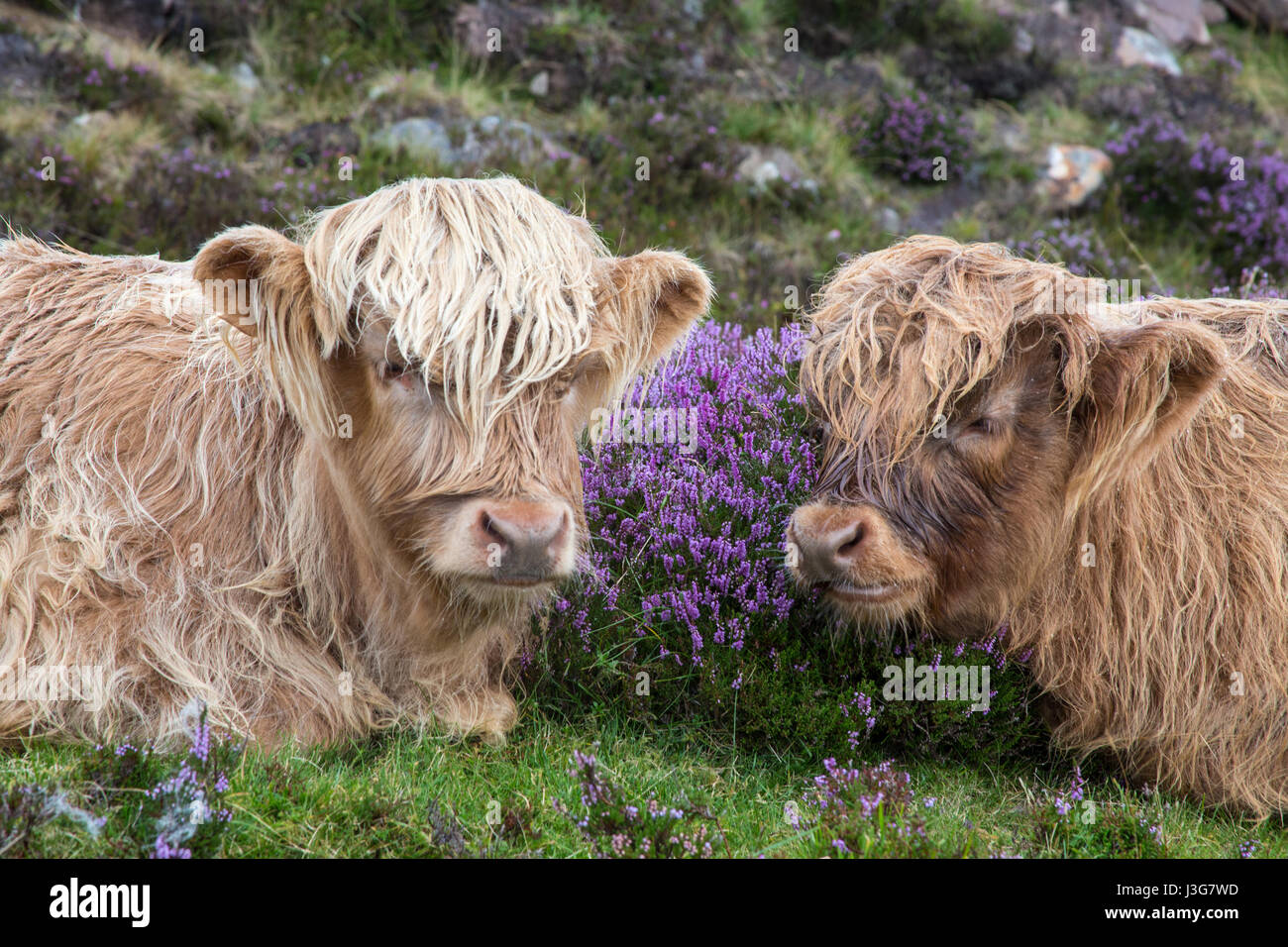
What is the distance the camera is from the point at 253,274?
3.39 metres

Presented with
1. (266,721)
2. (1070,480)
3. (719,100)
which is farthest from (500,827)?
(719,100)

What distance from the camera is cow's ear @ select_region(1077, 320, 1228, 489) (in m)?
3.53

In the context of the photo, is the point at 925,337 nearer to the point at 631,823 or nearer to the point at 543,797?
the point at 631,823

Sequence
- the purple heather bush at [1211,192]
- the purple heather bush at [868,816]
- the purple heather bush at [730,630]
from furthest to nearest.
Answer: the purple heather bush at [1211,192] < the purple heather bush at [730,630] < the purple heather bush at [868,816]

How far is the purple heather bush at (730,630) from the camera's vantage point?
4121 millimetres

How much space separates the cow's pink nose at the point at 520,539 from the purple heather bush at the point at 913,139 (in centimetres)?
752

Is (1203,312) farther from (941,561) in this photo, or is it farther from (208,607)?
(208,607)

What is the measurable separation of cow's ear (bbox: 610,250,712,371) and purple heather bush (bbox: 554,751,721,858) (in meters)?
1.31

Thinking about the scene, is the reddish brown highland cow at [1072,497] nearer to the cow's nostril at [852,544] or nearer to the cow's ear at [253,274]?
the cow's nostril at [852,544]

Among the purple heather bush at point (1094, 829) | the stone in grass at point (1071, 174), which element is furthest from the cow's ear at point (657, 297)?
the stone in grass at point (1071, 174)

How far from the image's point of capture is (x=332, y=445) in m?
3.54

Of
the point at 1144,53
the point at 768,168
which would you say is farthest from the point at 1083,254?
the point at 1144,53

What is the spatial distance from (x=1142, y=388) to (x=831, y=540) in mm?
1021
